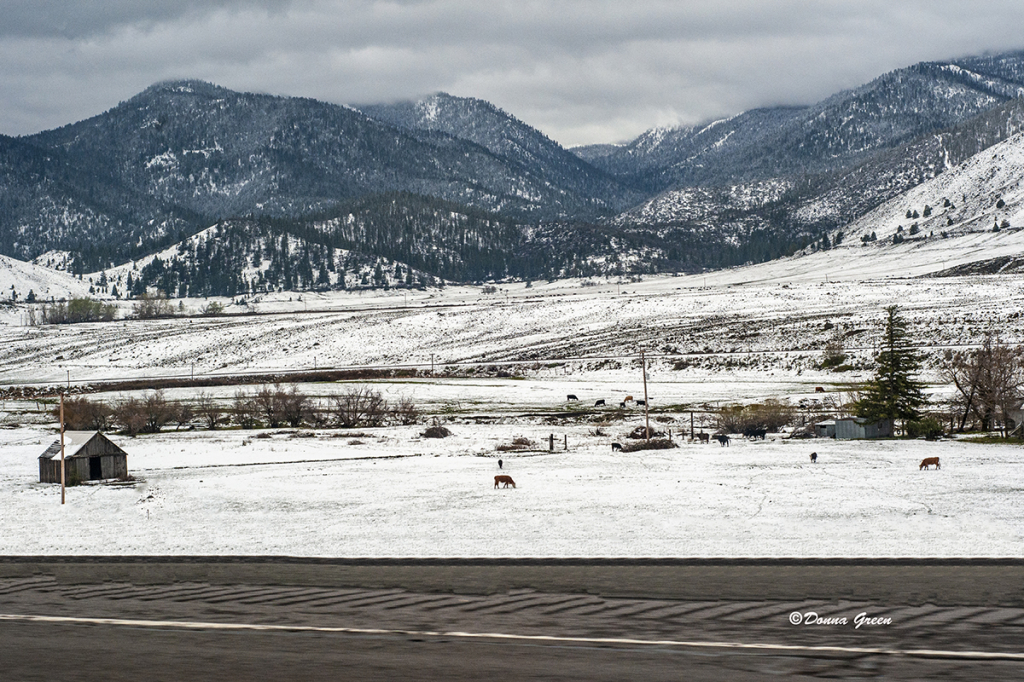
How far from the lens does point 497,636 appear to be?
17875 millimetres

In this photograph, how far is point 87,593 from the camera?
75.8 ft

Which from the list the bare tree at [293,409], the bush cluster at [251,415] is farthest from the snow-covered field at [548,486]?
the bare tree at [293,409]

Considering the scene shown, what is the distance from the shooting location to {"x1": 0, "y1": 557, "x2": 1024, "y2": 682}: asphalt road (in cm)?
1562

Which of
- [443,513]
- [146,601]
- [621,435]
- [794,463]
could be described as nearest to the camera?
[146,601]

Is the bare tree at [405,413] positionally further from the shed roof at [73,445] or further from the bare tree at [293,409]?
the shed roof at [73,445]

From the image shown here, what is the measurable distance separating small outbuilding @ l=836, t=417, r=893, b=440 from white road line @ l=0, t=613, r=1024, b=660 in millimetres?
48082

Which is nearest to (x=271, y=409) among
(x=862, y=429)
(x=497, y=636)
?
(x=862, y=429)

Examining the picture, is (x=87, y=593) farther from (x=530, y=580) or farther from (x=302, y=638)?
(x=530, y=580)

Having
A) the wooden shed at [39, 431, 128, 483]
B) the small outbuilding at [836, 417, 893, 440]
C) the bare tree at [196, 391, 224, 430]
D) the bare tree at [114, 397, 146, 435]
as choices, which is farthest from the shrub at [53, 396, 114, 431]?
the small outbuilding at [836, 417, 893, 440]

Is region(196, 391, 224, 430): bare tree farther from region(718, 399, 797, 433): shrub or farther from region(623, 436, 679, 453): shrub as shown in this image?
region(718, 399, 797, 433): shrub

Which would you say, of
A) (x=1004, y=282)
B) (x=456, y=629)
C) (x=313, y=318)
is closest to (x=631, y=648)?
(x=456, y=629)

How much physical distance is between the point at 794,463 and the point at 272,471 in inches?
1094

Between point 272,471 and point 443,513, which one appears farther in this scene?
point 272,471

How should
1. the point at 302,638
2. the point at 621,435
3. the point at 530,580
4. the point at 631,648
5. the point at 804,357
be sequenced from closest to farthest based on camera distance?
the point at 631,648, the point at 302,638, the point at 530,580, the point at 621,435, the point at 804,357
